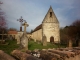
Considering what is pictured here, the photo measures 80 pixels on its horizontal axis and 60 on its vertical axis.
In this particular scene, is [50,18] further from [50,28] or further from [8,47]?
[8,47]

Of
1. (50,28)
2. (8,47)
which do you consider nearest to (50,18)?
(50,28)

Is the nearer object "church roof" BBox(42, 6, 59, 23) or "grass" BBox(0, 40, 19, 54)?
"grass" BBox(0, 40, 19, 54)

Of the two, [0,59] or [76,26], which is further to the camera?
[76,26]

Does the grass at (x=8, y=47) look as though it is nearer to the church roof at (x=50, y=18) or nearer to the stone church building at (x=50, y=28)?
the stone church building at (x=50, y=28)

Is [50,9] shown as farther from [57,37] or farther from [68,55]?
[68,55]

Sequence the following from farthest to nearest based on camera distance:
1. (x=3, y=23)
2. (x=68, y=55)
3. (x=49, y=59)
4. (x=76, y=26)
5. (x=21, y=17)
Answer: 1. (x=76, y=26)
2. (x=21, y=17)
3. (x=3, y=23)
4. (x=68, y=55)
5. (x=49, y=59)

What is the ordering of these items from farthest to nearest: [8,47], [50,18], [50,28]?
[50,18] < [50,28] < [8,47]

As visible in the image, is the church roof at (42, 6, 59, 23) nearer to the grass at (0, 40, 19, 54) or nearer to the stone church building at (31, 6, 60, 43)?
the stone church building at (31, 6, 60, 43)

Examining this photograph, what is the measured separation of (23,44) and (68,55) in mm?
9137

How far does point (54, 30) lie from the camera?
33000mm

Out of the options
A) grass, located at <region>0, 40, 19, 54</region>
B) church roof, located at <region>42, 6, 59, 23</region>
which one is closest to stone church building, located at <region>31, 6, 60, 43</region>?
church roof, located at <region>42, 6, 59, 23</region>

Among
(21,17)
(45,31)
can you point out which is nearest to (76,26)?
(45,31)

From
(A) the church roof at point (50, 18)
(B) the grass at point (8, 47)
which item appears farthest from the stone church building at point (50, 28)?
(B) the grass at point (8, 47)

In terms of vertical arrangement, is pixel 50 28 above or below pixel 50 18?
below
